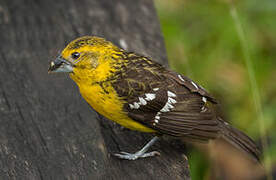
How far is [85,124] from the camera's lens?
3.23m

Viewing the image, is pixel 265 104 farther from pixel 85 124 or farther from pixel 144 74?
pixel 85 124

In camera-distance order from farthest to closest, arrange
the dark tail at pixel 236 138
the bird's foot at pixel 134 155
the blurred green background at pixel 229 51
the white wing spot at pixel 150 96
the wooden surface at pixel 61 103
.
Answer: the blurred green background at pixel 229 51 → the dark tail at pixel 236 138 → the white wing spot at pixel 150 96 → the bird's foot at pixel 134 155 → the wooden surface at pixel 61 103

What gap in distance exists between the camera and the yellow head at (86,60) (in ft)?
10.7

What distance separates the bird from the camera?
3.31 meters

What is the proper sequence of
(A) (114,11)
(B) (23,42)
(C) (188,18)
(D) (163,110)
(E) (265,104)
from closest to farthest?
(D) (163,110) < (B) (23,42) < (A) (114,11) < (E) (265,104) < (C) (188,18)

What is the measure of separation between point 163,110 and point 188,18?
10.5 ft

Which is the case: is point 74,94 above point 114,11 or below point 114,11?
below

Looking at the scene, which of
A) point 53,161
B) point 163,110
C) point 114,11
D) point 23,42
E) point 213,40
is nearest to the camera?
point 53,161

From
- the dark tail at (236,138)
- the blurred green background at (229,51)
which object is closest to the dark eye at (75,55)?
the dark tail at (236,138)

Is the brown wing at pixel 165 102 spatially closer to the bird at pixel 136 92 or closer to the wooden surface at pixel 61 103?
the bird at pixel 136 92

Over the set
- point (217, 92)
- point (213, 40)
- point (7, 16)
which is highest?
point (7, 16)

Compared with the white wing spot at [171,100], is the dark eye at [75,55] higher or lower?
higher

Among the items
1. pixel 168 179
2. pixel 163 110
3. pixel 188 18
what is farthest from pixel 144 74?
pixel 188 18

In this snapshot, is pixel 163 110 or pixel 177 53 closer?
pixel 163 110
